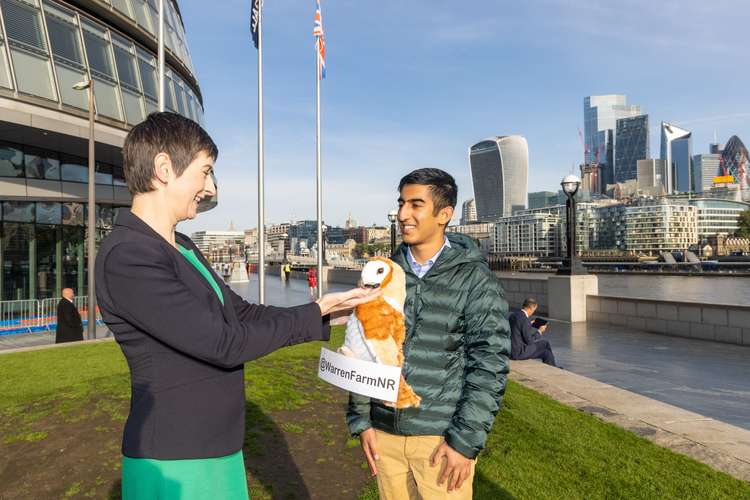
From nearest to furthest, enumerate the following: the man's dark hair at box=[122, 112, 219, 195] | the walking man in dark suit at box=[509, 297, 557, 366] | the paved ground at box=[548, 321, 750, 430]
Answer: the man's dark hair at box=[122, 112, 219, 195] < the paved ground at box=[548, 321, 750, 430] < the walking man in dark suit at box=[509, 297, 557, 366]

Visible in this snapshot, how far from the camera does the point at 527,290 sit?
21.8 meters

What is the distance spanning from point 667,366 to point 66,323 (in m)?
14.1

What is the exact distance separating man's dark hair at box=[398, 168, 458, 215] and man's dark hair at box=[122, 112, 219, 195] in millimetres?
1309

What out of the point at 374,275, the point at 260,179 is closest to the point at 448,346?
the point at 374,275

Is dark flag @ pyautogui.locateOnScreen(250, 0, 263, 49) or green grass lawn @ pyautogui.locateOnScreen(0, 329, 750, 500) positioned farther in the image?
dark flag @ pyautogui.locateOnScreen(250, 0, 263, 49)

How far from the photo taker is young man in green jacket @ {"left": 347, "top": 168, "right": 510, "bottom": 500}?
248 centimetres

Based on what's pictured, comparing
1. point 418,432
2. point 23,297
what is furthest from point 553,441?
point 23,297

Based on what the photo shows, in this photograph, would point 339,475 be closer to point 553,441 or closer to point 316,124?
point 553,441

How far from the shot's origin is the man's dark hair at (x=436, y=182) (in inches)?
113

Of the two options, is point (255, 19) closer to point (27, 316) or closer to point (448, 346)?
point (27, 316)

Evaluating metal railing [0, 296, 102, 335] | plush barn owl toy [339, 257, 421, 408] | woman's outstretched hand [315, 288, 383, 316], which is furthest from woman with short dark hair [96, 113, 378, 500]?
metal railing [0, 296, 102, 335]

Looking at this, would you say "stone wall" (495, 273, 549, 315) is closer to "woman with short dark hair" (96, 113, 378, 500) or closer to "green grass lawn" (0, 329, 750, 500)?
"green grass lawn" (0, 329, 750, 500)

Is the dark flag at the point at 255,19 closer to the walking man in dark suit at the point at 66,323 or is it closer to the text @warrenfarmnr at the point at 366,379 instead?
the walking man in dark suit at the point at 66,323

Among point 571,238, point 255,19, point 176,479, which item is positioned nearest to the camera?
point 176,479
